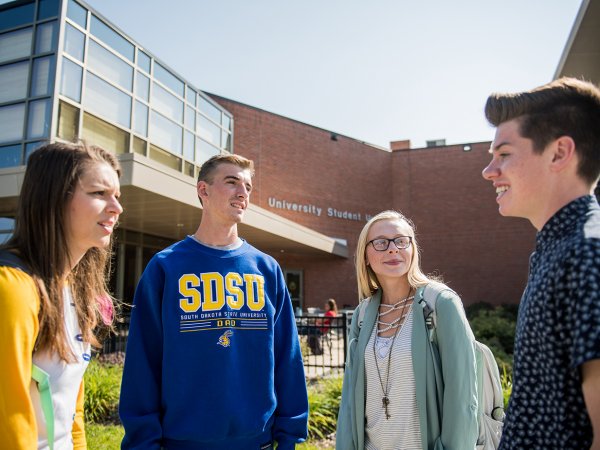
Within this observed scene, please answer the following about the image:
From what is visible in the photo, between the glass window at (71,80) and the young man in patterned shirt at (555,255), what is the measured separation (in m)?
12.2

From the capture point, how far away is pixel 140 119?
14.2 meters

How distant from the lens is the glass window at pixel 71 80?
11.4 metres

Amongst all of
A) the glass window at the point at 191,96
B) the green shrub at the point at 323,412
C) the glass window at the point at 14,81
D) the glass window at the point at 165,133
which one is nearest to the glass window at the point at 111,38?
the glass window at the point at 165,133

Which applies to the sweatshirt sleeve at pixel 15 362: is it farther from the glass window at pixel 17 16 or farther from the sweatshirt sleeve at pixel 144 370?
the glass window at pixel 17 16

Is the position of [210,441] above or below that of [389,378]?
below

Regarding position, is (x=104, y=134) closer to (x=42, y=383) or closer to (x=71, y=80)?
(x=71, y=80)

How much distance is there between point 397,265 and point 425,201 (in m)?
25.5

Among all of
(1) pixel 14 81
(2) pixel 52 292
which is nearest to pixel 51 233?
(2) pixel 52 292

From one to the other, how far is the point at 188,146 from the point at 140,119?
274 centimetres

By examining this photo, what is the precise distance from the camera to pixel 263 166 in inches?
900

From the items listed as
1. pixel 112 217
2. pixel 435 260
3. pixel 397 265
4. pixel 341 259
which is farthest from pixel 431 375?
pixel 435 260

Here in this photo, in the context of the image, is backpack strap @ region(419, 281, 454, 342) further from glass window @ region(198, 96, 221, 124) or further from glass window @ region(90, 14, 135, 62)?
glass window @ region(198, 96, 221, 124)

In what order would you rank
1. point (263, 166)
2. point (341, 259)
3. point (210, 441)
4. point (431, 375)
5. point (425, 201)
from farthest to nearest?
point (425, 201), point (341, 259), point (263, 166), point (431, 375), point (210, 441)

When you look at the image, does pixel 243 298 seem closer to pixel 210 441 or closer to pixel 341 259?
pixel 210 441
